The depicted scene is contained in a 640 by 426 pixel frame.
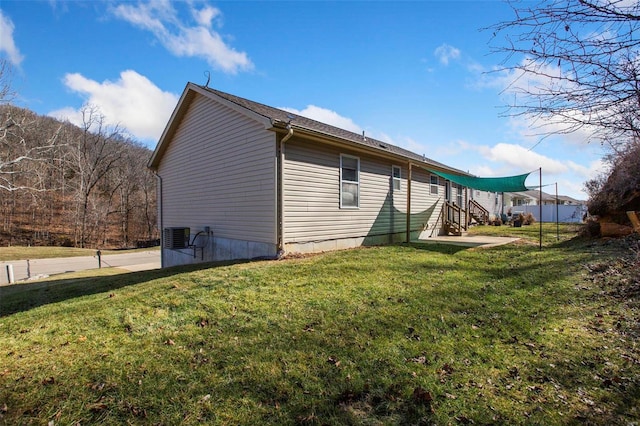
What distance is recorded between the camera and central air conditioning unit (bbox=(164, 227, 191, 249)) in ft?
33.1

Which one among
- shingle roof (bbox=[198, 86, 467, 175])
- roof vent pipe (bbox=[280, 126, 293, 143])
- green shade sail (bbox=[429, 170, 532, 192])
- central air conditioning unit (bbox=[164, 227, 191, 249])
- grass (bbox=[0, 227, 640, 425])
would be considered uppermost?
shingle roof (bbox=[198, 86, 467, 175])

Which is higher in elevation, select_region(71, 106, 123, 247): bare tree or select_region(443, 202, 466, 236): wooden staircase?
select_region(71, 106, 123, 247): bare tree

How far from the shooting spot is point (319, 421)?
2197 mm

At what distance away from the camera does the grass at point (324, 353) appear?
235cm

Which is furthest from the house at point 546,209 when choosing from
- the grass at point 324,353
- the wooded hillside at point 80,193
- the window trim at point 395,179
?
the wooded hillside at point 80,193

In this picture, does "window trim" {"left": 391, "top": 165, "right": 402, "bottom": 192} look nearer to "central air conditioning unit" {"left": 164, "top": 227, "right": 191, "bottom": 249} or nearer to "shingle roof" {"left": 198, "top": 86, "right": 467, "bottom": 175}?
"shingle roof" {"left": 198, "top": 86, "right": 467, "bottom": 175}

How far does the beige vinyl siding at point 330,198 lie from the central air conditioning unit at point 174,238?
15.3 ft

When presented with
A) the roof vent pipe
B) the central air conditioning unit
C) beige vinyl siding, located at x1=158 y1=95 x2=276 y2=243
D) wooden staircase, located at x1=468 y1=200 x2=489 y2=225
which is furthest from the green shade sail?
the central air conditioning unit

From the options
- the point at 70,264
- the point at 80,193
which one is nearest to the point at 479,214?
the point at 70,264

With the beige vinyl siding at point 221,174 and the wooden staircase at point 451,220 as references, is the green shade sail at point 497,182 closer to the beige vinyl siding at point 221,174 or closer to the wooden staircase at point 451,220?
the wooden staircase at point 451,220

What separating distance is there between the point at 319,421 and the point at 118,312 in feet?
11.8

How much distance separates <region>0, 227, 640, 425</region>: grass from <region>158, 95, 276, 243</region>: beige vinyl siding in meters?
2.87

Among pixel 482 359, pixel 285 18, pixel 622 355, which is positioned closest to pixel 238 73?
pixel 285 18

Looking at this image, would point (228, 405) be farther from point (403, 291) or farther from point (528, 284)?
point (528, 284)
